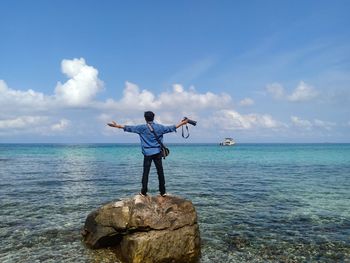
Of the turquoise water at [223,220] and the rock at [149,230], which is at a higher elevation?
the rock at [149,230]

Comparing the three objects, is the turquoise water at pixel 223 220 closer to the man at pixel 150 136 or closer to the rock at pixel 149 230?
the rock at pixel 149 230

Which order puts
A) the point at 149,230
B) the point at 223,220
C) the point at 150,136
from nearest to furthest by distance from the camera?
the point at 149,230
the point at 150,136
the point at 223,220

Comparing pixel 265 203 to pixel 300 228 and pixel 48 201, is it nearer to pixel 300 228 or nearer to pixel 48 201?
pixel 300 228

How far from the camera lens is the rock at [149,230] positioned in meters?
12.2

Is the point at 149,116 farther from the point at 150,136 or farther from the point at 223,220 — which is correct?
the point at 223,220

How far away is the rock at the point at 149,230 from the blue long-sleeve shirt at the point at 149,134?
6.32ft

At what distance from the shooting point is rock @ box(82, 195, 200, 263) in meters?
12.2

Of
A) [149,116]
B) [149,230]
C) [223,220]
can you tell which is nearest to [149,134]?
[149,116]

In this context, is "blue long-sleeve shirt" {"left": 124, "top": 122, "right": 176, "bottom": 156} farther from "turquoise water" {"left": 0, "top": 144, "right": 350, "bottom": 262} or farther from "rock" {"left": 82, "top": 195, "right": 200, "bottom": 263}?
"turquoise water" {"left": 0, "top": 144, "right": 350, "bottom": 262}

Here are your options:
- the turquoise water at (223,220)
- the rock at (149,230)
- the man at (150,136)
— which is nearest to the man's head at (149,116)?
the man at (150,136)

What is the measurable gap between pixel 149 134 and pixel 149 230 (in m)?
3.54

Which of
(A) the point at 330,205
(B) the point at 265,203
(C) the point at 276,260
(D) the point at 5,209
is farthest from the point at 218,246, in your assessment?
(D) the point at 5,209

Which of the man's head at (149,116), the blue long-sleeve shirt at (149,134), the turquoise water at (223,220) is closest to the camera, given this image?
the blue long-sleeve shirt at (149,134)

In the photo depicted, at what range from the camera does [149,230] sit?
12.6 m
